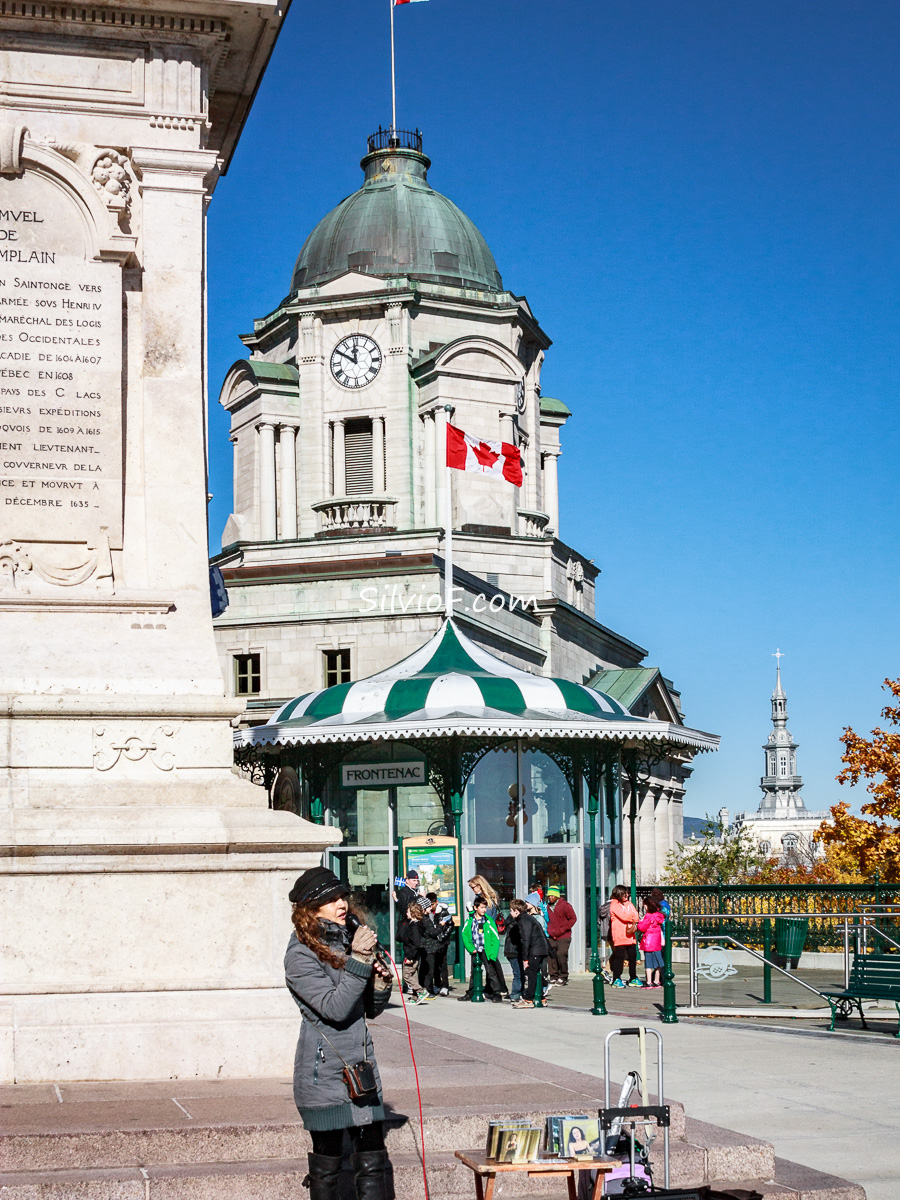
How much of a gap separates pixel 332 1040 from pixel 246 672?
1408 inches

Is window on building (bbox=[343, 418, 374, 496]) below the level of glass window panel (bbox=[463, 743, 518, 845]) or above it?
above

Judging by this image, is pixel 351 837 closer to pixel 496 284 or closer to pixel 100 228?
pixel 100 228

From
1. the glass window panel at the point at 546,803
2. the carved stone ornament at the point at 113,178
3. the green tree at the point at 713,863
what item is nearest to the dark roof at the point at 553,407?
the green tree at the point at 713,863

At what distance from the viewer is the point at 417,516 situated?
5703 cm

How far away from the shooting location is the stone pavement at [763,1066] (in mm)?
9883

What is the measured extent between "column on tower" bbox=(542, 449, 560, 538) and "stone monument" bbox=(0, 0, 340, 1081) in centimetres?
5426

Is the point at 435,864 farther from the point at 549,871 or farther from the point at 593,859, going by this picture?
the point at 593,859

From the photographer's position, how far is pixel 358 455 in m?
58.9

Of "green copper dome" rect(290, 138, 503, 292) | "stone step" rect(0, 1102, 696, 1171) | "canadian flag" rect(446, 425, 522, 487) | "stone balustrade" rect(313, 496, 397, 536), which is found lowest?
"stone step" rect(0, 1102, 696, 1171)

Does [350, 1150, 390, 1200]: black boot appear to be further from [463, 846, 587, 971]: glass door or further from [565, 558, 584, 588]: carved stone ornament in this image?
[565, 558, 584, 588]: carved stone ornament

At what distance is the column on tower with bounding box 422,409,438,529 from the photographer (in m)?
56.7

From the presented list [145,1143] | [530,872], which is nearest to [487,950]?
[530,872]

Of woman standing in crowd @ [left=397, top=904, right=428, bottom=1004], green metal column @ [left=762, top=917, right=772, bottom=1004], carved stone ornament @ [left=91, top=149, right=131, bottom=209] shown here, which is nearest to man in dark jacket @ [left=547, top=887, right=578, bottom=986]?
woman standing in crowd @ [left=397, top=904, right=428, bottom=1004]

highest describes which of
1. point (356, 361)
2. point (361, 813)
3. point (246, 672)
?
point (356, 361)
